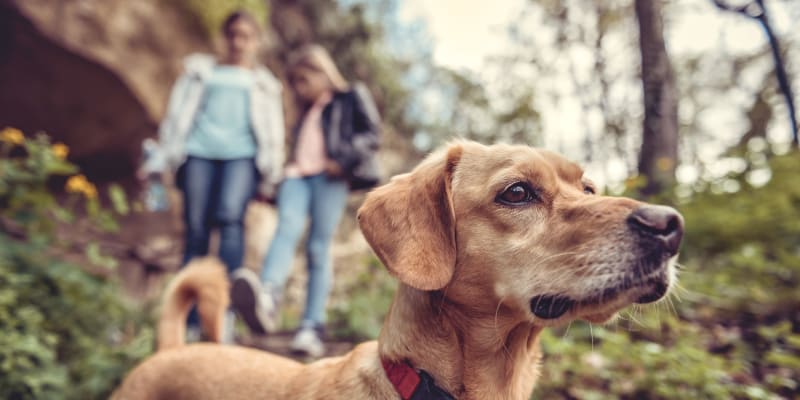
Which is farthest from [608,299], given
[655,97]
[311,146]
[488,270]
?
[655,97]

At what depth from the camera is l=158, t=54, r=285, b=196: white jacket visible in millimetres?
4320

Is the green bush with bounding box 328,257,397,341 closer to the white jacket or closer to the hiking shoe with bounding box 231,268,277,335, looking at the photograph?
the hiking shoe with bounding box 231,268,277,335

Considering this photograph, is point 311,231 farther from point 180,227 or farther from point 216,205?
point 180,227

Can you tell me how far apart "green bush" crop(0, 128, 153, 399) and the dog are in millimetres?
2025

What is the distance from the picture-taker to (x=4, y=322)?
3.29 meters

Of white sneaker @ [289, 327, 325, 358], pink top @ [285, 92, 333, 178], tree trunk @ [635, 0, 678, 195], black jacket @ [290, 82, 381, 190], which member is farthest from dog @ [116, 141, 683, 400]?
tree trunk @ [635, 0, 678, 195]

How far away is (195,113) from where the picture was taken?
14.4ft

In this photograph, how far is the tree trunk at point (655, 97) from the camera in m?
6.15

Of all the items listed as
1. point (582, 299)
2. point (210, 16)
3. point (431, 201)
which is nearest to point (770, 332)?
point (582, 299)

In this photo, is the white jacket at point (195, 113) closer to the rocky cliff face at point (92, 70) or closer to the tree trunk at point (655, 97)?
the rocky cliff face at point (92, 70)

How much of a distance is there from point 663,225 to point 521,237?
Answer: 0.47 m

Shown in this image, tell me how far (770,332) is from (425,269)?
2977mm

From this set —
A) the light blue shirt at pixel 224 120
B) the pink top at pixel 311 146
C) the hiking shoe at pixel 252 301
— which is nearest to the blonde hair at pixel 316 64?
the pink top at pixel 311 146

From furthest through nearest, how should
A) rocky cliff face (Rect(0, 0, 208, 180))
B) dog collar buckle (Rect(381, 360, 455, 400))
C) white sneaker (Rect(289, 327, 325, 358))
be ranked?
rocky cliff face (Rect(0, 0, 208, 180)), white sneaker (Rect(289, 327, 325, 358)), dog collar buckle (Rect(381, 360, 455, 400))
